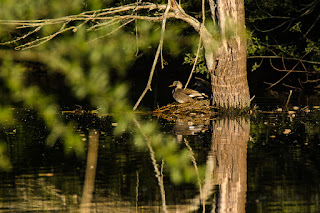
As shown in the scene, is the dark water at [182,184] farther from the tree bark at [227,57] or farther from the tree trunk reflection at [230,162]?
the tree bark at [227,57]

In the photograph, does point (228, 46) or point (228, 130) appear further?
point (228, 46)

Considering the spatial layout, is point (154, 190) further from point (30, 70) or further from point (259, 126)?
point (30, 70)

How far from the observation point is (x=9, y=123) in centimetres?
1206

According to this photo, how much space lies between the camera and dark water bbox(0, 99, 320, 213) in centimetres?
512

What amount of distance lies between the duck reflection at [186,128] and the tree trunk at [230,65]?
1.17 m

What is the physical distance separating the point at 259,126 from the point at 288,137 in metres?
1.40

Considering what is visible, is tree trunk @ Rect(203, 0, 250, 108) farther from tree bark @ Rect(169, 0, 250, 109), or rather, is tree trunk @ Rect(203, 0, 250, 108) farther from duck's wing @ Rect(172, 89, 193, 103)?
duck's wing @ Rect(172, 89, 193, 103)

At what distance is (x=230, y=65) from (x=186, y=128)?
Result: 7.65 feet

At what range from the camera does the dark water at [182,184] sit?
16.8 ft

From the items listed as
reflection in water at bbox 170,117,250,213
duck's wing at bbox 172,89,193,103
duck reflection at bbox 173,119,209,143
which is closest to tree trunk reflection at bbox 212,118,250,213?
reflection in water at bbox 170,117,250,213

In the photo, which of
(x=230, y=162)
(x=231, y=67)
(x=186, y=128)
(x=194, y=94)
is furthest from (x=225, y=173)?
(x=194, y=94)

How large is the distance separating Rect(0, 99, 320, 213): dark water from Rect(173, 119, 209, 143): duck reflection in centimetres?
2

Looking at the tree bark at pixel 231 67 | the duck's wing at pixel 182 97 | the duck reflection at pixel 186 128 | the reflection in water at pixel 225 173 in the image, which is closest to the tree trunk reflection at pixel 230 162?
the reflection in water at pixel 225 173

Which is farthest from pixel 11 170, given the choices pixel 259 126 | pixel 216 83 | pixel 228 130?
pixel 216 83
